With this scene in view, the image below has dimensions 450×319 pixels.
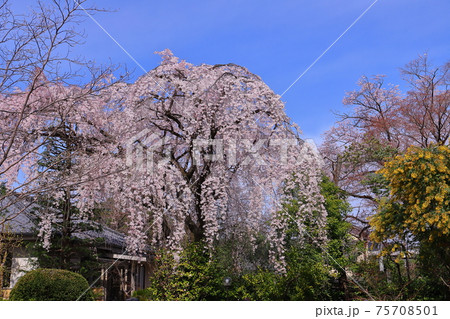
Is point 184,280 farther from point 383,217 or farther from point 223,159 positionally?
point 383,217

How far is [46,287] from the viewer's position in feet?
36.2

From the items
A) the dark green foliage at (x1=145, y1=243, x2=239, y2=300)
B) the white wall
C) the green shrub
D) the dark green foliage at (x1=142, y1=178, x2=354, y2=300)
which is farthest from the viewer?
the white wall

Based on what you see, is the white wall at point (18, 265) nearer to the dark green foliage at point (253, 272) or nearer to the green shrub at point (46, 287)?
the green shrub at point (46, 287)

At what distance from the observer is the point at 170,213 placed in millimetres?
11344

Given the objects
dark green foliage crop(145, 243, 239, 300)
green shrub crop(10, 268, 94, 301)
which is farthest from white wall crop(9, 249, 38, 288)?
dark green foliage crop(145, 243, 239, 300)

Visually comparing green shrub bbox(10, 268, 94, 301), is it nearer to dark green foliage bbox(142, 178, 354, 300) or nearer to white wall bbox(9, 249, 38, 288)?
dark green foliage bbox(142, 178, 354, 300)

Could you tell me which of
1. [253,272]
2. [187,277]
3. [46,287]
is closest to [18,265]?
[46,287]

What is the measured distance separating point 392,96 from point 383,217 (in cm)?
1344

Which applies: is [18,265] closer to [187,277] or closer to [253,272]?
[187,277]

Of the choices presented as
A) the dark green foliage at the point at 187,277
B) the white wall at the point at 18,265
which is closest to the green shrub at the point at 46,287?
the dark green foliage at the point at 187,277

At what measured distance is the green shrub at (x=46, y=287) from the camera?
10.9 metres

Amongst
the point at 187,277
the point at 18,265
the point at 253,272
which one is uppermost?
the point at 18,265

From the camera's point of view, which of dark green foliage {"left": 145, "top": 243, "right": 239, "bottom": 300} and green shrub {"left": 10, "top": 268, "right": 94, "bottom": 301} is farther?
dark green foliage {"left": 145, "top": 243, "right": 239, "bottom": 300}

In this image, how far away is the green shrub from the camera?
10.9m
